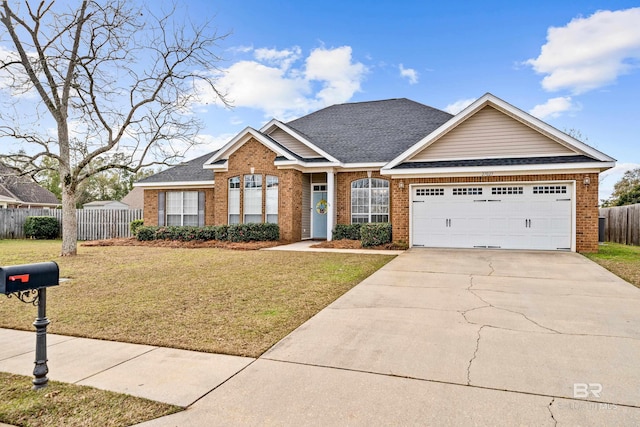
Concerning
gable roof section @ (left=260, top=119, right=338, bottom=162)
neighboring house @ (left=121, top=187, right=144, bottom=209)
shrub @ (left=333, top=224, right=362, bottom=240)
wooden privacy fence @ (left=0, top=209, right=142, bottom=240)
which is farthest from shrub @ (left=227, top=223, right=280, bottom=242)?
neighboring house @ (left=121, top=187, right=144, bottom=209)

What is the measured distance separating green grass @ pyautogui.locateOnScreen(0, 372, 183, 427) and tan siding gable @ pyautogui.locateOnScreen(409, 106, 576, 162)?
13.3 m

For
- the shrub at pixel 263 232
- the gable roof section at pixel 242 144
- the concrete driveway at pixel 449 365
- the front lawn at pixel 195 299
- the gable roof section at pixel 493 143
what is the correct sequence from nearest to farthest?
the concrete driveway at pixel 449 365
the front lawn at pixel 195 299
the gable roof section at pixel 493 143
the shrub at pixel 263 232
the gable roof section at pixel 242 144

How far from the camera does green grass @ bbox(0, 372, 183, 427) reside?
2.77m

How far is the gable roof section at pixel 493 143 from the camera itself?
13016 millimetres

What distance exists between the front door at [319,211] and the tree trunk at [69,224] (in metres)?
9.61

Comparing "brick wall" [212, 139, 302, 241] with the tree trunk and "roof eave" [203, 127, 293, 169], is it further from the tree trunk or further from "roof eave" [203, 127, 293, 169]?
the tree trunk

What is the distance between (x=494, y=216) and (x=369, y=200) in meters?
5.11

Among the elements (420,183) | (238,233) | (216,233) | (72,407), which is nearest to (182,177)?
(216,233)

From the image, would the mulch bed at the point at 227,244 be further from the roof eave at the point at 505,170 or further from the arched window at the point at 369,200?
the roof eave at the point at 505,170

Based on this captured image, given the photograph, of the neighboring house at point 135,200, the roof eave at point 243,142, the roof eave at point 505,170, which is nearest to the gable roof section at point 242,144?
the roof eave at point 243,142

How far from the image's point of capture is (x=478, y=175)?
13805 millimetres

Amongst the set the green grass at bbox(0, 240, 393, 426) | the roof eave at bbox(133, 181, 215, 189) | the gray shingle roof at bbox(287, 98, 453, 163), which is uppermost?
the gray shingle roof at bbox(287, 98, 453, 163)

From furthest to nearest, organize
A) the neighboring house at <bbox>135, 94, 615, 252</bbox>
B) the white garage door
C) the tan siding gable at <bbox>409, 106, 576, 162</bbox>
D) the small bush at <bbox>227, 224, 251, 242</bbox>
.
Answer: the small bush at <bbox>227, 224, 251, 242</bbox>
the tan siding gable at <bbox>409, 106, 576, 162</bbox>
the white garage door
the neighboring house at <bbox>135, 94, 615, 252</bbox>

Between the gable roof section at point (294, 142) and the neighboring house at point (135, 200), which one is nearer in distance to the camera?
the gable roof section at point (294, 142)
